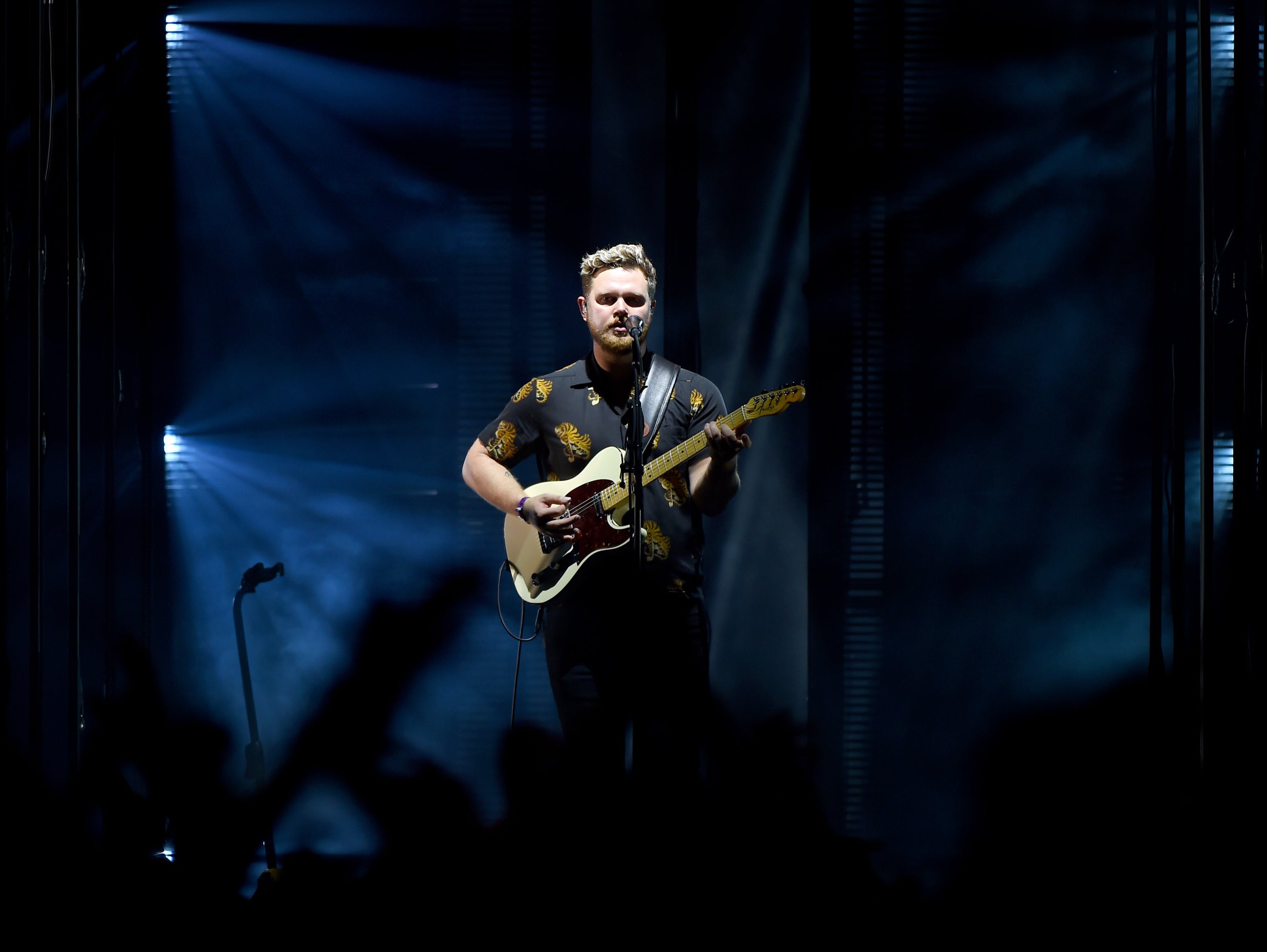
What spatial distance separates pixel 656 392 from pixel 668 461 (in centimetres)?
20

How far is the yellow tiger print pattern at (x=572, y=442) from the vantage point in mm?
2570

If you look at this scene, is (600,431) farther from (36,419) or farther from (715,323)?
(36,419)

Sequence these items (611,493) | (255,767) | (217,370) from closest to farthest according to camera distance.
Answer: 1. (611,493)
2. (255,767)
3. (217,370)

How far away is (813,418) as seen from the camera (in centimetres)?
327

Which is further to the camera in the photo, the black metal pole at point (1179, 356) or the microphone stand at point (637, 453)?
the black metal pole at point (1179, 356)

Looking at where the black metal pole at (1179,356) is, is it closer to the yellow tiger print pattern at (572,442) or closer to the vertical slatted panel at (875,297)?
the vertical slatted panel at (875,297)

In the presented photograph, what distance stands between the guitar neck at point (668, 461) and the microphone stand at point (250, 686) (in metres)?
1.31

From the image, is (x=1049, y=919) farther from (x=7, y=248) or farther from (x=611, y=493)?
(x=7, y=248)

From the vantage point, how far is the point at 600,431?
8.45 feet

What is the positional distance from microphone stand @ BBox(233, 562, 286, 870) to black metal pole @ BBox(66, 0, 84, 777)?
0.54m

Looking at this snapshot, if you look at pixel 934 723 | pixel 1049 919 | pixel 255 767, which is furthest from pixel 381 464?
pixel 1049 919

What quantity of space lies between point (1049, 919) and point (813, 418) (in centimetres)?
162

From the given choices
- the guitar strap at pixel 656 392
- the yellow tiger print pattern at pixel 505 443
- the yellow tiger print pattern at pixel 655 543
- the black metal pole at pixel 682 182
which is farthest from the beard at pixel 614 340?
the black metal pole at pixel 682 182

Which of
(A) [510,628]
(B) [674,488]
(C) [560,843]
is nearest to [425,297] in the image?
(A) [510,628]
